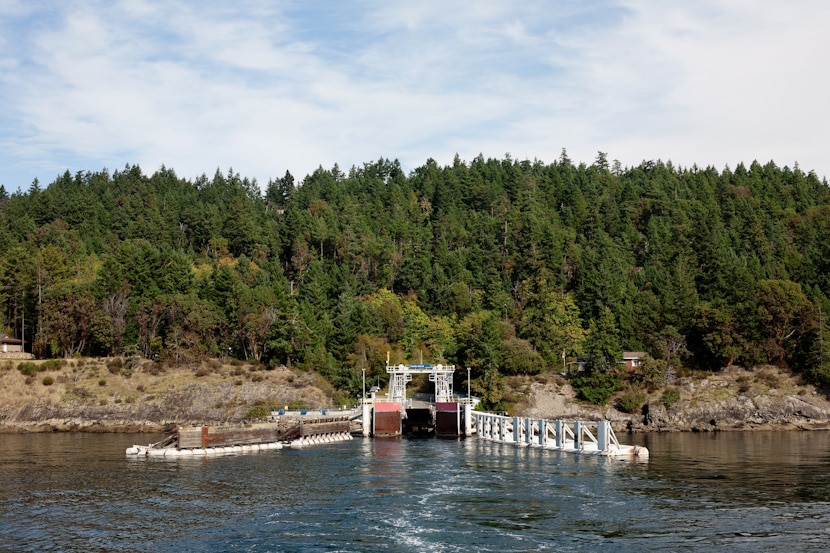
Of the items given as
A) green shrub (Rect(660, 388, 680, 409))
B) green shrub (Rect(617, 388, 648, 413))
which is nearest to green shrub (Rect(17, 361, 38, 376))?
green shrub (Rect(617, 388, 648, 413))

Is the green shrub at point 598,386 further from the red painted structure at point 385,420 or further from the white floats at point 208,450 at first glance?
the white floats at point 208,450

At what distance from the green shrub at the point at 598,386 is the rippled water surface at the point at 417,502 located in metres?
43.9

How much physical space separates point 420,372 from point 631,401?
33769 mm

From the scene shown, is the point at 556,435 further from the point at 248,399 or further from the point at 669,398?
the point at 248,399

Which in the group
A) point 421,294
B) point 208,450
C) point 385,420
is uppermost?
point 421,294

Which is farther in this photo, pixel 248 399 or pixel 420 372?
pixel 248 399

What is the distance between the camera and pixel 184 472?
6500 centimetres

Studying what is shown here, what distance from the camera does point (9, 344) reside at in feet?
451

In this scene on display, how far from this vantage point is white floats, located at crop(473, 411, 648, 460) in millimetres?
71881

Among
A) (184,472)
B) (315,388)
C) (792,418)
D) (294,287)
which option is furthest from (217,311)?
(792,418)

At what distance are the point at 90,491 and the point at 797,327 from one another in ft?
361

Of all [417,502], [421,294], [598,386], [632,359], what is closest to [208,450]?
[417,502]

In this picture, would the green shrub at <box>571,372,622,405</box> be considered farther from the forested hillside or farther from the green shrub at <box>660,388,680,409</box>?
the green shrub at <box>660,388,680,409</box>

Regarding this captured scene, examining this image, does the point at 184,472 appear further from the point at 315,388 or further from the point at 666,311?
the point at 666,311
